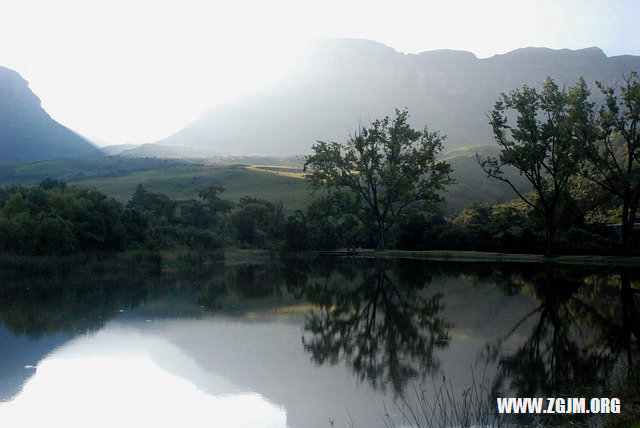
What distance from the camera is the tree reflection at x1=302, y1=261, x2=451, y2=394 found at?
34.0 feet

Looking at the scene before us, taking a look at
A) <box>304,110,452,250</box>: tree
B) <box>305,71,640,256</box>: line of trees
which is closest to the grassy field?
<box>304,110,452,250</box>: tree

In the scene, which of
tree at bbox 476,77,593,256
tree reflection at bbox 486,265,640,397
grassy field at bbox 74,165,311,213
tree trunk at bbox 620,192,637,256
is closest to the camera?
tree reflection at bbox 486,265,640,397

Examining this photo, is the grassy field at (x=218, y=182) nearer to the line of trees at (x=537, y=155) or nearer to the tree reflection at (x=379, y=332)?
the line of trees at (x=537, y=155)

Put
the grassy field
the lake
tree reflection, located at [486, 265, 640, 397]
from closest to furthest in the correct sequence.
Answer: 1. the lake
2. tree reflection, located at [486, 265, 640, 397]
3. the grassy field

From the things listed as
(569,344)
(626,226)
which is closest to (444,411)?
(569,344)

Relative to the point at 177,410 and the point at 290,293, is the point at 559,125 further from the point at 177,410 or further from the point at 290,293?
the point at 177,410

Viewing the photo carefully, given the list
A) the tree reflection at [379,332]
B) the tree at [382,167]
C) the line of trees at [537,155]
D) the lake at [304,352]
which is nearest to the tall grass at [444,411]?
the lake at [304,352]

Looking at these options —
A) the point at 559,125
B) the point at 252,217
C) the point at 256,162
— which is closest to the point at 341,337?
the point at 559,125

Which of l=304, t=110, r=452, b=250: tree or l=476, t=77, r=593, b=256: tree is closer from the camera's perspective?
l=476, t=77, r=593, b=256: tree

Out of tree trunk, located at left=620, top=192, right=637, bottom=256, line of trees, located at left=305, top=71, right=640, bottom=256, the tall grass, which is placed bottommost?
tree trunk, located at left=620, top=192, right=637, bottom=256

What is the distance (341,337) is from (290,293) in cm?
908

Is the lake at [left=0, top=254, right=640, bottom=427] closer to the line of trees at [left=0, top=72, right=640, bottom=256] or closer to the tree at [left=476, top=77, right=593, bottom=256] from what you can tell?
the line of trees at [left=0, top=72, right=640, bottom=256]

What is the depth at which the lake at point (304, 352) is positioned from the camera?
8.33m

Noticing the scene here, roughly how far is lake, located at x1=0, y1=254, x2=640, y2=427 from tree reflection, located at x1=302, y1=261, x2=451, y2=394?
53mm
